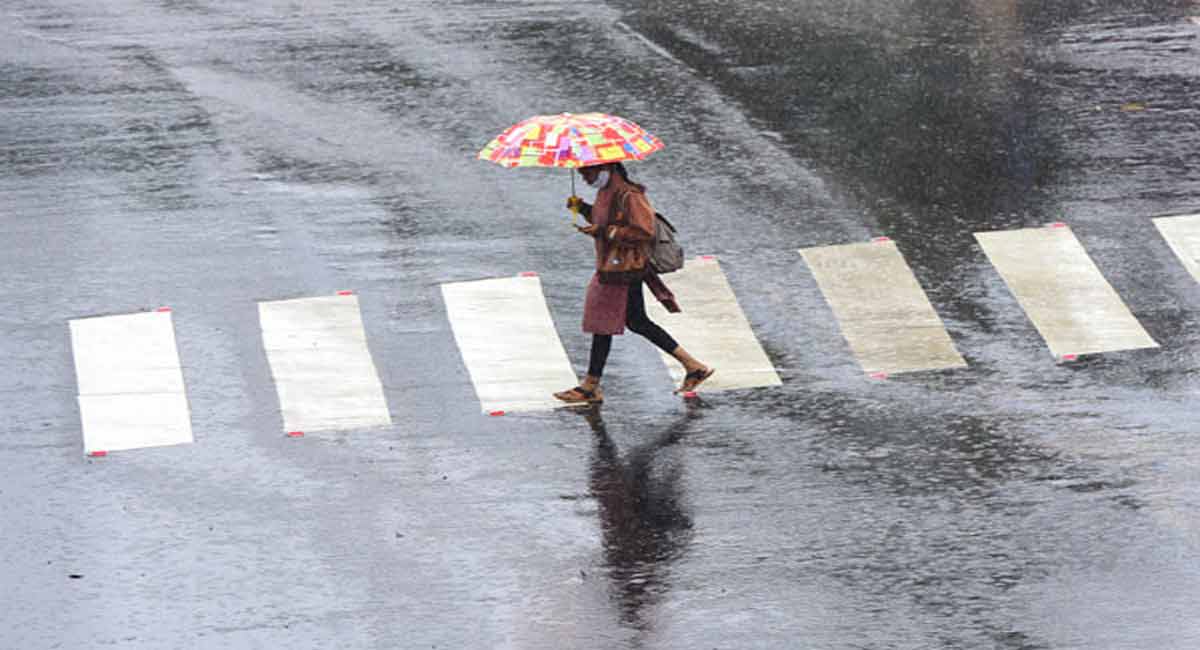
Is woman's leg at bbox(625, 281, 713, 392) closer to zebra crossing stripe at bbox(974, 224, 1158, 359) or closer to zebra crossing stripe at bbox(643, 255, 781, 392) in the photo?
zebra crossing stripe at bbox(643, 255, 781, 392)

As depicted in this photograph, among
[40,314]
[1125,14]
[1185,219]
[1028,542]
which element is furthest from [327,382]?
[1125,14]

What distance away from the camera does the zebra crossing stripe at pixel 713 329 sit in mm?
14633

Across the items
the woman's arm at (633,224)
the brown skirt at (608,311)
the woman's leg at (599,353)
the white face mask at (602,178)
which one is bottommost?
the woman's leg at (599,353)

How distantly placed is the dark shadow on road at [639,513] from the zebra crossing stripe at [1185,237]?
4.54 meters

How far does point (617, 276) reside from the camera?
14156mm

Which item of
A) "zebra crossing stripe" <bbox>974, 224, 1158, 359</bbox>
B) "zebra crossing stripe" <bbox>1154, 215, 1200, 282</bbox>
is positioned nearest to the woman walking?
"zebra crossing stripe" <bbox>974, 224, 1158, 359</bbox>

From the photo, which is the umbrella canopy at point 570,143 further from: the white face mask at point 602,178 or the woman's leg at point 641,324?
the woman's leg at point 641,324

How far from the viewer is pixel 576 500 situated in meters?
12.6

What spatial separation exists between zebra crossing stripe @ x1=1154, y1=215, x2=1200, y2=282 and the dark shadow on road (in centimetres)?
454

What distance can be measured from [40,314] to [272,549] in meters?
4.50

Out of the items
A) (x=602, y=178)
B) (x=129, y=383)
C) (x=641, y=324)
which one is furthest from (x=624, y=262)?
(x=129, y=383)

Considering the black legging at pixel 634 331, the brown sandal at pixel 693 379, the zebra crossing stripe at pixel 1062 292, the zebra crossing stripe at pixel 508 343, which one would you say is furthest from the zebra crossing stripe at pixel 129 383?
the zebra crossing stripe at pixel 1062 292

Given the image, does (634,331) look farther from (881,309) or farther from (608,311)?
(881,309)

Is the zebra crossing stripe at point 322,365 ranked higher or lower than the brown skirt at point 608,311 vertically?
lower
